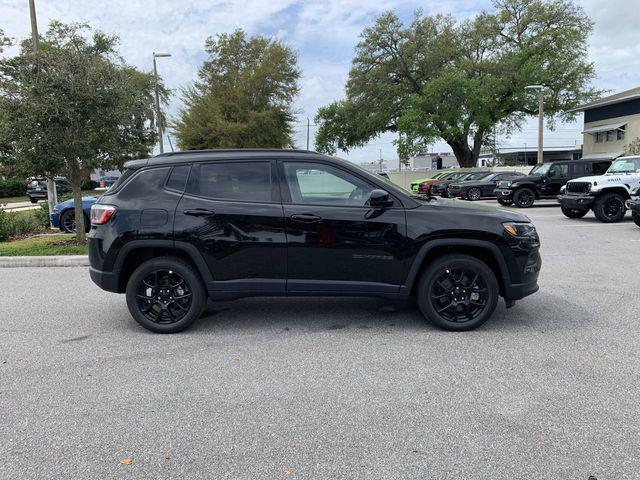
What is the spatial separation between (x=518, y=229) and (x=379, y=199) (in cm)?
142

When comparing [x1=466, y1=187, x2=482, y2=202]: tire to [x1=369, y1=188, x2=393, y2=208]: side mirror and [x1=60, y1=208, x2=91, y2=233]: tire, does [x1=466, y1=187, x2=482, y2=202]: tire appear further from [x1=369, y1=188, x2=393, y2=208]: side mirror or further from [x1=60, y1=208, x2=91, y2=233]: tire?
[x1=369, y1=188, x2=393, y2=208]: side mirror

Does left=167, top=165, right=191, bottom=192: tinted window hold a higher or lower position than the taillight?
higher

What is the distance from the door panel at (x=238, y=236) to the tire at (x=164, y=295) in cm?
22

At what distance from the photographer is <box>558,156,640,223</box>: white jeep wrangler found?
1391 centimetres

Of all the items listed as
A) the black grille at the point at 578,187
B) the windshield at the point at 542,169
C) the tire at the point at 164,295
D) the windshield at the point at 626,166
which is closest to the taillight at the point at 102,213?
the tire at the point at 164,295

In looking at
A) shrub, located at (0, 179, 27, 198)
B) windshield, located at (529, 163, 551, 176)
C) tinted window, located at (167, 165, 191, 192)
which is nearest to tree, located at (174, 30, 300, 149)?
shrub, located at (0, 179, 27, 198)

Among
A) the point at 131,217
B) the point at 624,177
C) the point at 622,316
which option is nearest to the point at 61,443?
the point at 131,217

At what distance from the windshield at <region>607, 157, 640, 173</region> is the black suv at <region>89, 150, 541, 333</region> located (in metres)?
11.7

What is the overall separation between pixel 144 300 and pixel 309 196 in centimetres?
197

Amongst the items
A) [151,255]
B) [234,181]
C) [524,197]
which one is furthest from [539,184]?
[151,255]

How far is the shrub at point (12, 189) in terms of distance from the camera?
37031 mm

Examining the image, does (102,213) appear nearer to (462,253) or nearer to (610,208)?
(462,253)

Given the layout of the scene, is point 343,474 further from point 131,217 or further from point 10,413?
point 131,217

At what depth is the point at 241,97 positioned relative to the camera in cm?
3631
